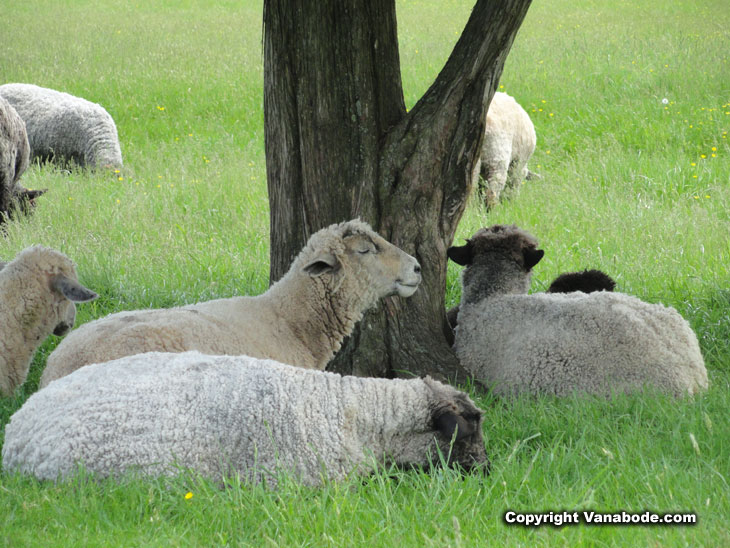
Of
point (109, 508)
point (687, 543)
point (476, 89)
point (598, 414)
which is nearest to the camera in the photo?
point (687, 543)

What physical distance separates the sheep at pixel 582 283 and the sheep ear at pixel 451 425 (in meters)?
2.71

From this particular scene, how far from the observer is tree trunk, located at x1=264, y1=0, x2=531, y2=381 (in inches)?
217

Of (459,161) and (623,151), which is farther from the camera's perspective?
(623,151)

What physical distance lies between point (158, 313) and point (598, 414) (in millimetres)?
2705

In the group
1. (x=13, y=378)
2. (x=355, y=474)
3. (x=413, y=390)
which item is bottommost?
(x=13, y=378)

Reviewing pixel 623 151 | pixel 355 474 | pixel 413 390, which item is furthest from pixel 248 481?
pixel 623 151

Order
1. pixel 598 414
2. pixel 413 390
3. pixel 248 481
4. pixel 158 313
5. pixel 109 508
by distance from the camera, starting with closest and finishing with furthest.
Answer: pixel 109 508 → pixel 248 481 → pixel 413 390 → pixel 598 414 → pixel 158 313

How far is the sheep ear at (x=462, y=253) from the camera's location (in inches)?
252

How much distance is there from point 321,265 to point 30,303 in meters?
2.01

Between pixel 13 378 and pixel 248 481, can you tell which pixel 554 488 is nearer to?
pixel 248 481

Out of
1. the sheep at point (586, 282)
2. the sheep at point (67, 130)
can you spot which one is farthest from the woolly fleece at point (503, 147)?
the sheep at point (67, 130)

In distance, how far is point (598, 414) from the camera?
15.7 ft

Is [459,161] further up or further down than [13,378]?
further up

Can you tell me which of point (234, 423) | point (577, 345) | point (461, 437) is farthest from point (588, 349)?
point (234, 423)
